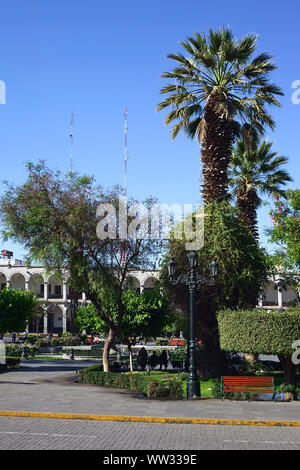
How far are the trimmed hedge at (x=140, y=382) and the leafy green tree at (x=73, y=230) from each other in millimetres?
2863

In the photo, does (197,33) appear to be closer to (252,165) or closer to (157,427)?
(252,165)

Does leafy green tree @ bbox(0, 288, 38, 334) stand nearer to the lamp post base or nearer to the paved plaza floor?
the paved plaza floor

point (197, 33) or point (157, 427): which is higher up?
point (197, 33)

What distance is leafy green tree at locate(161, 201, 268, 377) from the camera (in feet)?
76.3

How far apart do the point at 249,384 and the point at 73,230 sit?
32.7 ft

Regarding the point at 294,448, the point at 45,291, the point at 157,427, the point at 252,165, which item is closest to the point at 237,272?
the point at 252,165

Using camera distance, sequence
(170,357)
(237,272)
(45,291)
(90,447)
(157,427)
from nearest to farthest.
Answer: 1. (90,447)
2. (157,427)
3. (237,272)
4. (170,357)
5. (45,291)

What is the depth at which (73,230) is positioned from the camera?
74.6 ft

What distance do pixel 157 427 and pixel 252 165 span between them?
19.4m

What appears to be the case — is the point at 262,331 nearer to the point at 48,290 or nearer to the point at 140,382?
the point at 140,382

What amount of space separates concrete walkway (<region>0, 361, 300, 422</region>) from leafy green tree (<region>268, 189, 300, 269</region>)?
27.0 ft

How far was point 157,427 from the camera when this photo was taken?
13.3 metres

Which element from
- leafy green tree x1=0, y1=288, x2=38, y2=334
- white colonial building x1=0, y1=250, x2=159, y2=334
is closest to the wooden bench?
leafy green tree x1=0, y1=288, x2=38, y2=334

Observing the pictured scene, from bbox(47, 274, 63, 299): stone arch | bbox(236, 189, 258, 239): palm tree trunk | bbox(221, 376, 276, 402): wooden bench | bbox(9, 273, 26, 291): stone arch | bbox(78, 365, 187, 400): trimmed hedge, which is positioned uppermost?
bbox(236, 189, 258, 239): palm tree trunk
